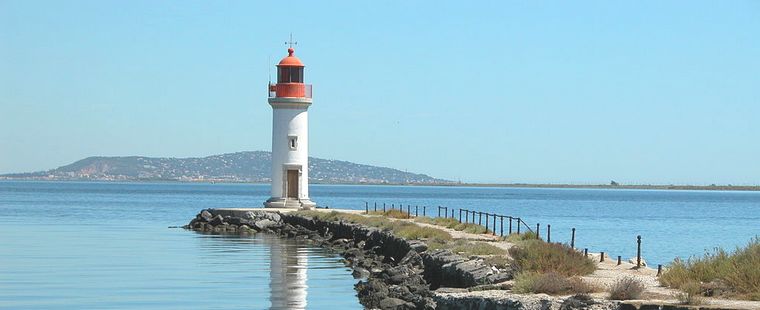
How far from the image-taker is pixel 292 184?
167 ft

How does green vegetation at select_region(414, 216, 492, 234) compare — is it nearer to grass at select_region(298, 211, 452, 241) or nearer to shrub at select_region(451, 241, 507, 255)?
grass at select_region(298, 211, 452, 241)

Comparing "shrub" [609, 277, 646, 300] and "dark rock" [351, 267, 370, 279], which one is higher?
"shrub" [609, 277, 646, 300]

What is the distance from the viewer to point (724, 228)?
223 feet

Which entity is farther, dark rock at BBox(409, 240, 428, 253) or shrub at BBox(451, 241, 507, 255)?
dark rock at BBox(409, 240, 428, 253)

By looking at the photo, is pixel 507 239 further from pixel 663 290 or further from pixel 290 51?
pixel 290 51

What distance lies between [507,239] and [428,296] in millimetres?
7933

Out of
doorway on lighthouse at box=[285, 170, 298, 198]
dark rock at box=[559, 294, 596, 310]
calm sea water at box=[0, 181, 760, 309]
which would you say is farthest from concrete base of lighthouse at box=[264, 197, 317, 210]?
dark rock at box=[559, 294, 596, 310]

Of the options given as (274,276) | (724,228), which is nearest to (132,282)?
(274,276)

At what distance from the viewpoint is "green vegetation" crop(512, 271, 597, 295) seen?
1705cm

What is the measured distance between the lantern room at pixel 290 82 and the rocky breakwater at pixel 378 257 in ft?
15.6

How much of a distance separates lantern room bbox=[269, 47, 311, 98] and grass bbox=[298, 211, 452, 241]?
4703 millimetres

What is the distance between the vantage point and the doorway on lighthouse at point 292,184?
164 feet

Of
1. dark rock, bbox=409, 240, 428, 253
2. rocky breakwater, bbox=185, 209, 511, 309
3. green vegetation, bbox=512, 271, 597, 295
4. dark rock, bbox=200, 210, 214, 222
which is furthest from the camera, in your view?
dark rock, bbox=200, 210, 214, 222

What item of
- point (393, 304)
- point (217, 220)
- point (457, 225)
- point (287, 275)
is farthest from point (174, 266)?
point (217, 220)
